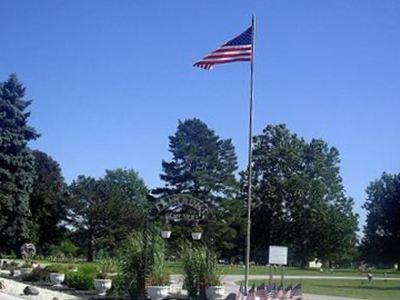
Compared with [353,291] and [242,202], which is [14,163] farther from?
[242,202]

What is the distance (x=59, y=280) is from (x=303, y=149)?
6998cm

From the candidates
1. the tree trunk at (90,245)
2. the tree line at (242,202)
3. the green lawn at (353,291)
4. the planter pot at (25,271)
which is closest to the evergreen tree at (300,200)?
the tree line at (242,202)

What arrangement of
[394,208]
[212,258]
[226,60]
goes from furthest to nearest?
[394,208], [212,258], [226,60]

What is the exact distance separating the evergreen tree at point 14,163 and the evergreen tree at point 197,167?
36051 millimetres

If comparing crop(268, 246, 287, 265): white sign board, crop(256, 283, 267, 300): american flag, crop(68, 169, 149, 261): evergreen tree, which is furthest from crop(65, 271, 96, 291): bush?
crop(68, 169, 149, 261): evergreen tree

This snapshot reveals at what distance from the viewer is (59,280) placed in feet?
115

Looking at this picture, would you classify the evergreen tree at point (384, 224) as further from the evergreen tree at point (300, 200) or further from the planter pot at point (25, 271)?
the planter pot at point (25, 271)

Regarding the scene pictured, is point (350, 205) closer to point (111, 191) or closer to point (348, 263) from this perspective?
point (348, 263)

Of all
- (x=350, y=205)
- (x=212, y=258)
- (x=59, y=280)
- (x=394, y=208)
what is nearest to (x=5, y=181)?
(x=59, y=280)

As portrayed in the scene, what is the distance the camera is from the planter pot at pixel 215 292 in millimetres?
25536

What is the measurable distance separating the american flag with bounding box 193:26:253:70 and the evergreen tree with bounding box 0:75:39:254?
3582cm

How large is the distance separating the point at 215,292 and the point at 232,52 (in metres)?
8.70

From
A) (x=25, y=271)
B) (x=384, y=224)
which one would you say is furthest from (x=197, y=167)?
(x=25, y=271)

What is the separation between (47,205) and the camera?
78.1 meters
